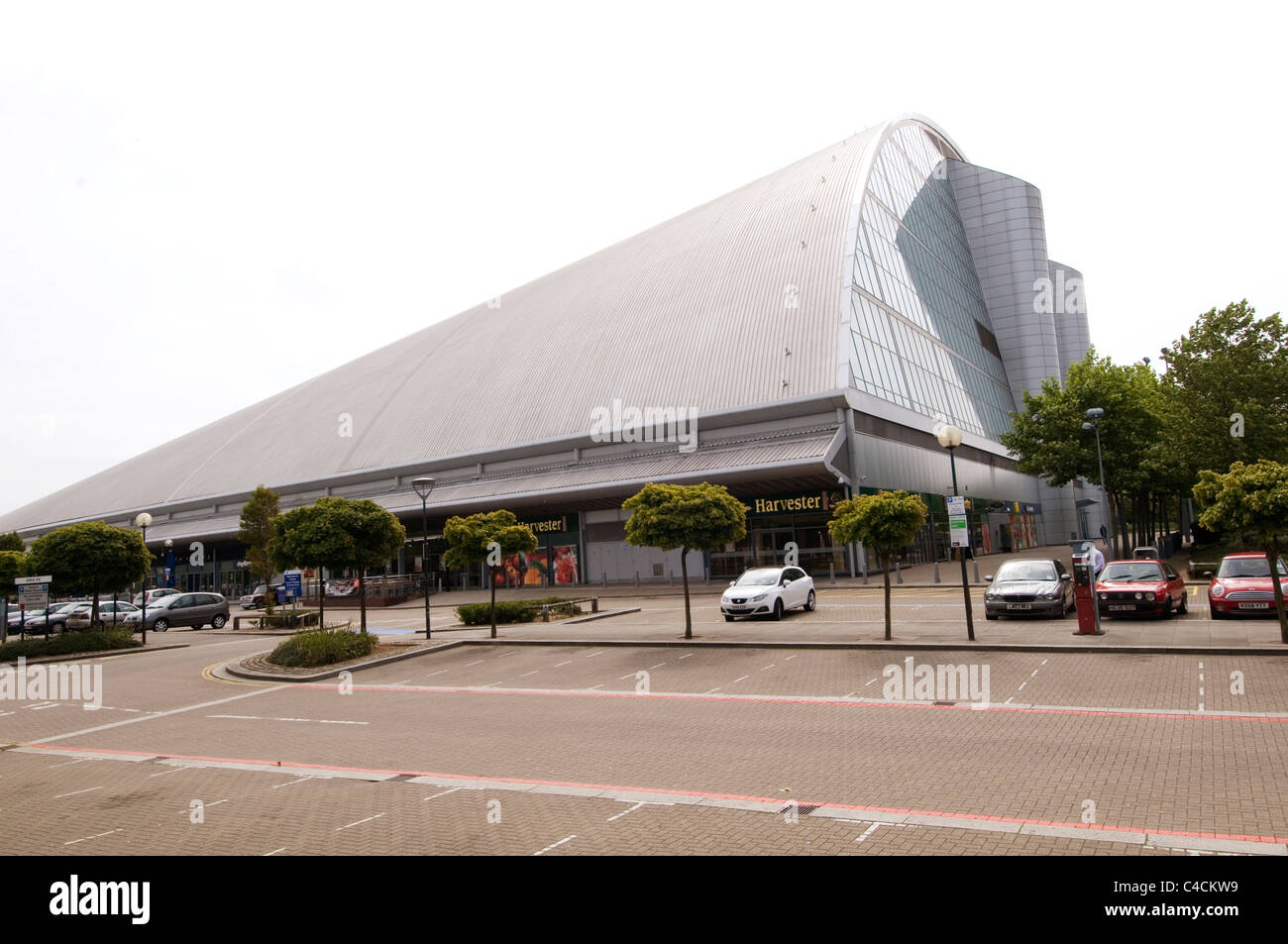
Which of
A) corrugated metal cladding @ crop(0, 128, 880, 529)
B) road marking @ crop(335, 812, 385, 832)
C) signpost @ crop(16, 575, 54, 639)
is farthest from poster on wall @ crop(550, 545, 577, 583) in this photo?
road marking @ crop(335, 812, 385, 832)

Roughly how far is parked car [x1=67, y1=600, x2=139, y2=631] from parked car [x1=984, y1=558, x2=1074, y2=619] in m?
33.3

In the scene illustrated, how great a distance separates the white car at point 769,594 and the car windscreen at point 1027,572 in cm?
613

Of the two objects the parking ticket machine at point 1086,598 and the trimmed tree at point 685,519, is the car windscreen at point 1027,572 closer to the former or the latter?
the parking ticket machine at point 1086,598

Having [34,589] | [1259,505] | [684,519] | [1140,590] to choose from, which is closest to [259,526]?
[34,589]

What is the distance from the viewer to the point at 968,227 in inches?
3078

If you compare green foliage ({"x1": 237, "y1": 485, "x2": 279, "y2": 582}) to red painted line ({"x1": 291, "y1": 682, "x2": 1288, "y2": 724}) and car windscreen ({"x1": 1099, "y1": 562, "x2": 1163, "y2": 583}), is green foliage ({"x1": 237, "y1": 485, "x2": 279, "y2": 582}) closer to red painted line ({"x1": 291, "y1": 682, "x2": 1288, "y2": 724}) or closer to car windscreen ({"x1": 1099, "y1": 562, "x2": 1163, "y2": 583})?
red painted line ({"x1": 291, "y1": 682, "x2": 1288, "y2": 724})

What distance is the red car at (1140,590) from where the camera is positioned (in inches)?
757

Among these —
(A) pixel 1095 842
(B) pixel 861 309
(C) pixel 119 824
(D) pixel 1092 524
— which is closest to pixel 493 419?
(B) pixel 861 309

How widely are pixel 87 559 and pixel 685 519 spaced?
63.0 feet

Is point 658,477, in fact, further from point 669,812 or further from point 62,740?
point 669,812

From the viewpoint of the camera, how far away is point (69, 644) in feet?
86.5

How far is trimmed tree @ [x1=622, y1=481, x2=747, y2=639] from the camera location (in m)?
21.3

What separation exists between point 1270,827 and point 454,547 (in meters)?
22.6

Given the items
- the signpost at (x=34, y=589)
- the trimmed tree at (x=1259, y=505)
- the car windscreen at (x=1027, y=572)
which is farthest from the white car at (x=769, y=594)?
the signpost at (x=34, y=589)
